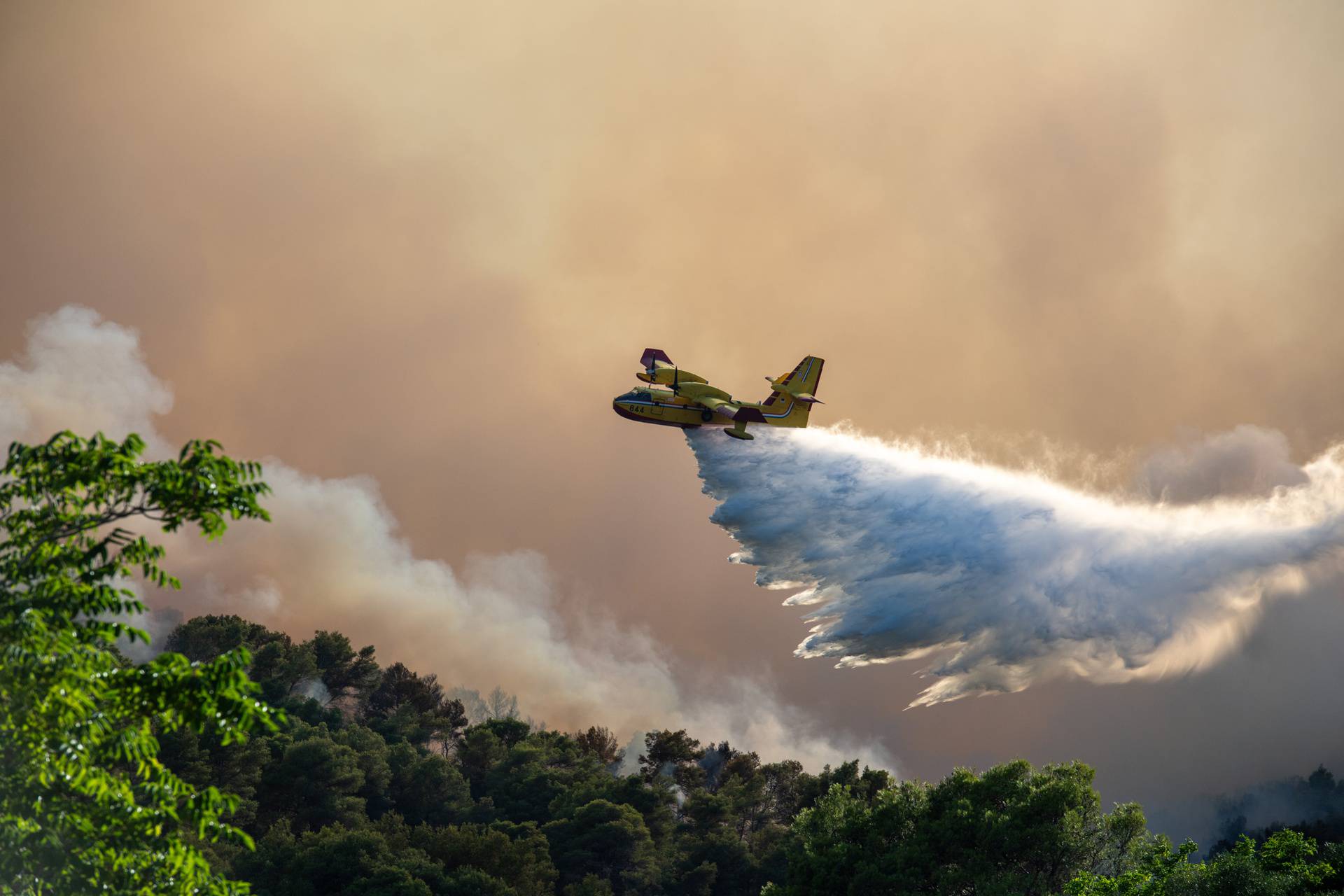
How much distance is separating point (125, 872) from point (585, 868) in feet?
230

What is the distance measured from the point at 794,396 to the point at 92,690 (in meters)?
52.9

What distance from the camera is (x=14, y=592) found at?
61.2 ft

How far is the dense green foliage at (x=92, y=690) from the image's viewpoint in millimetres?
17922

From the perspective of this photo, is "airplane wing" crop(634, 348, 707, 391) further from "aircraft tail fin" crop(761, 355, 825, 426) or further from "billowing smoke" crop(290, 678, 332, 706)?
"billowing smoke" crop(290, 678, 332, 706)

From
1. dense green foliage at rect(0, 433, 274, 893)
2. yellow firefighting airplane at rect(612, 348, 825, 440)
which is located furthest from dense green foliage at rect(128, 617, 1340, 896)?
yellow firefighting airplane at rect(612, 348, 825, 440)

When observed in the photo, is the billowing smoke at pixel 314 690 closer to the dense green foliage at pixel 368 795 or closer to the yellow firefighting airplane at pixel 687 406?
the dense green foliage at pixel 368 795

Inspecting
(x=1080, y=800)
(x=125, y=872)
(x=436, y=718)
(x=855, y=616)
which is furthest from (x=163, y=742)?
(x=125, y=872)

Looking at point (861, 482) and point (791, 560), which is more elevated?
point (861, 482)

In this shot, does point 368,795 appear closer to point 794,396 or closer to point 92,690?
point 794,396

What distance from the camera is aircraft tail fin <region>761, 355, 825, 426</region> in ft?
227

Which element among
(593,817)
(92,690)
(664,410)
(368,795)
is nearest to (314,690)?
(368,795)

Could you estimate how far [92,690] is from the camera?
18.3 meters

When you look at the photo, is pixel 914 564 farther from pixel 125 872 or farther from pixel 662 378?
pixel 125 872

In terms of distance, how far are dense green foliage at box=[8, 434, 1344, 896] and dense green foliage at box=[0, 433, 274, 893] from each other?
46mm
